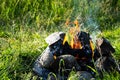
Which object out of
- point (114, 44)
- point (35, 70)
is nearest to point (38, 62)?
point (35, 70)

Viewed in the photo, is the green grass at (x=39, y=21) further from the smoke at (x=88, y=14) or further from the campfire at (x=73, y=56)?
the campfire at (x=73, y=56)

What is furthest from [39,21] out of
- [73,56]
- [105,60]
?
[105,60]

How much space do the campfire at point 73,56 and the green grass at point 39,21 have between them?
0.43m

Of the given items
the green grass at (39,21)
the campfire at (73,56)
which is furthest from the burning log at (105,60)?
the green grass at (39,21)

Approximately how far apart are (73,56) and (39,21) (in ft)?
8.86

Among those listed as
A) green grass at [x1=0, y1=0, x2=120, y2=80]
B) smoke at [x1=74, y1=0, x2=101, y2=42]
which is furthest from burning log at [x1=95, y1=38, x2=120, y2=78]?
smoke at [x1=74, y1=0, x2=101, y2=42]

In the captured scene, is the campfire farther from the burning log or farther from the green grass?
the green grass

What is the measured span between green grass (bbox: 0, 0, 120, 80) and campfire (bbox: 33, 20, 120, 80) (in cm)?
43

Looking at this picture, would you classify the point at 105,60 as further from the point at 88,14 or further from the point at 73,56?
→ the point at 88,14

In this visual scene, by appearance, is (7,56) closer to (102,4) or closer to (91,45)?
(91,45)

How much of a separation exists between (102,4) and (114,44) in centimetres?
244

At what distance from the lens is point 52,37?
22.6 feet

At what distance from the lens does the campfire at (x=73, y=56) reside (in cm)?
646

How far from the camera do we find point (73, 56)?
656 cm
